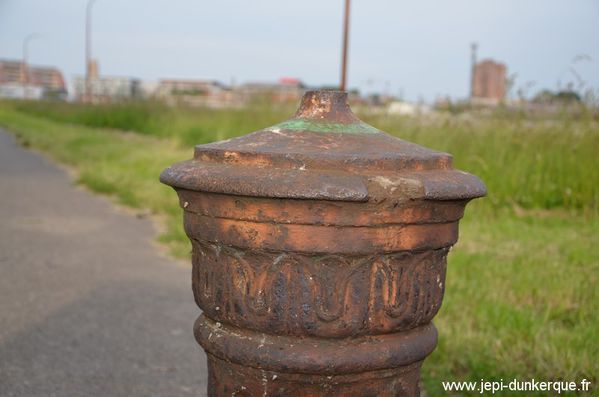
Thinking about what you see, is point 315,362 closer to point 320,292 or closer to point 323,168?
point 320,292

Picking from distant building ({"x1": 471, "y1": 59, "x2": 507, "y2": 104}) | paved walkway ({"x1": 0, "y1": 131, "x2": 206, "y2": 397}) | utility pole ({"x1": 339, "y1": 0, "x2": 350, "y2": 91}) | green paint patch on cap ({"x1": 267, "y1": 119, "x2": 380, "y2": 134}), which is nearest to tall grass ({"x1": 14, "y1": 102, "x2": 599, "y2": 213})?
distant building ({"x1": 471, "y1": 59, "x2": 507, "y2": 104})

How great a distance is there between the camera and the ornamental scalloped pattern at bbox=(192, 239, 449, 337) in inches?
73.6

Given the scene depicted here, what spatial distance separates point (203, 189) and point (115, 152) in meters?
10.9

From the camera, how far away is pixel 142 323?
4.35 m

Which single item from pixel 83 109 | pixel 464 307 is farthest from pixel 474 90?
pixel 83 109

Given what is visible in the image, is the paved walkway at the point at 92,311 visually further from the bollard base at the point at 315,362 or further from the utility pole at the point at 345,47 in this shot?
the utility pole at the point at 345,47

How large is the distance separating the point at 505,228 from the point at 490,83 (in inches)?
140

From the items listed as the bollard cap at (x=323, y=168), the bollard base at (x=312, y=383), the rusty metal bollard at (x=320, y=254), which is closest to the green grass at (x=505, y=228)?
the bollard base at (x=312, y=383)

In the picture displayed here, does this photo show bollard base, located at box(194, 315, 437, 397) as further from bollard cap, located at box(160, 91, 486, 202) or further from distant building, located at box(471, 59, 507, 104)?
distant building, located at box(471, 59, 507, 104)

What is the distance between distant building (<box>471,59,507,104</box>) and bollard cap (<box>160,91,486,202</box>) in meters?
6.50

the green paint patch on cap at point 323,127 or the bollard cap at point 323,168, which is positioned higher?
the green paint patch on cap at point 323,127

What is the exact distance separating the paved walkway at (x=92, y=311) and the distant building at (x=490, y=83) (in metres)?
4.06

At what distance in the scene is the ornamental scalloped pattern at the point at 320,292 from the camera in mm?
1870

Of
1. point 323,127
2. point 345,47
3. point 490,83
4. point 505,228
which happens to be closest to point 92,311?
point 323,127
